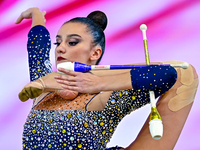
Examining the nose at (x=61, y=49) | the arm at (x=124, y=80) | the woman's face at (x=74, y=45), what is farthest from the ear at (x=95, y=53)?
the arm at (x=124, y=80)

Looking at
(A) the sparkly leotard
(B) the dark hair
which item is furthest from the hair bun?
(A) the sparkly leotard

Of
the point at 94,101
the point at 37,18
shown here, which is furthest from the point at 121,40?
the point at 94,101

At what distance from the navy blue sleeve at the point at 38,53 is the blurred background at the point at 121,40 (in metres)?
0.27

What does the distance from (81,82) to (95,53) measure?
0.31 metres

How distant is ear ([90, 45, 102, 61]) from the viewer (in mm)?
1195

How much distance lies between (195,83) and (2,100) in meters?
1.02

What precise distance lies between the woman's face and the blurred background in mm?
265

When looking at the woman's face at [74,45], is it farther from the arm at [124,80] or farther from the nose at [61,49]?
the arm at [124,80]

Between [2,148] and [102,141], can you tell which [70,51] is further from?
[2,148]

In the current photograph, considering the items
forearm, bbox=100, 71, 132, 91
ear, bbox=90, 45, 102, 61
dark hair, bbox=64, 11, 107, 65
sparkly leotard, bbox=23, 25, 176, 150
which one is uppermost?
dark hair, bbox=64, 11, 107, 65

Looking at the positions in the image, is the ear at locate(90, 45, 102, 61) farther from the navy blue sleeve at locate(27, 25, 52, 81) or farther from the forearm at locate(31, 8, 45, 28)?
the forearm at locate(31, 8, 45, 28)

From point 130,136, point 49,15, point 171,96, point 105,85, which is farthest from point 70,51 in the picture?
point 49,15

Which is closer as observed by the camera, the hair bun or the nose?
the nose

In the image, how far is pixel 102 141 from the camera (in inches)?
41.1
